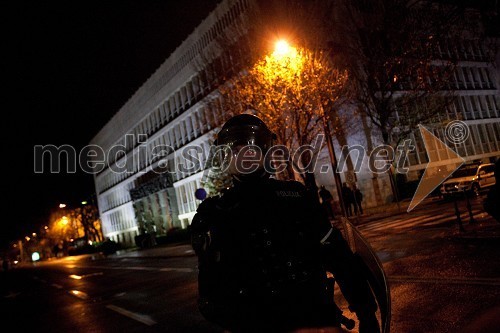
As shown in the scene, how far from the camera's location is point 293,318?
1.96 meters

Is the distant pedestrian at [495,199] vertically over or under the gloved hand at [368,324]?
over

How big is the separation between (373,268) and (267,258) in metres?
0.66

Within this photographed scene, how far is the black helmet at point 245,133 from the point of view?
2.43m

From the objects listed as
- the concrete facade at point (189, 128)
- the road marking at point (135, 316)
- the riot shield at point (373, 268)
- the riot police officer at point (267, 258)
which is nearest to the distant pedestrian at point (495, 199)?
the riot shield at point (373, 268)

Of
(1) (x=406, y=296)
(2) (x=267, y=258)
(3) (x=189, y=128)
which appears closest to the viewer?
(2) (x=267, y=258)

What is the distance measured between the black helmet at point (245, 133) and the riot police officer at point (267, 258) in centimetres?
10

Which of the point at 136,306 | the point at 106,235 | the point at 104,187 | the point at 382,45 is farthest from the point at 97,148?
the point at 136,306

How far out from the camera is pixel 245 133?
8.02 ft

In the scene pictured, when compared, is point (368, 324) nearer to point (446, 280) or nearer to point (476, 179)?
point (446, 280)

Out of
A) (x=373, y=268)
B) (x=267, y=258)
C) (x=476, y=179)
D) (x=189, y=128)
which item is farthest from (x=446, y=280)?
(x=189, y=128)

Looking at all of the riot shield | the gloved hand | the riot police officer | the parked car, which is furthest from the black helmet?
the parked car

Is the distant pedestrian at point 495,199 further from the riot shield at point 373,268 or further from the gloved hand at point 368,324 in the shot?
the gloved hand at point 368,324

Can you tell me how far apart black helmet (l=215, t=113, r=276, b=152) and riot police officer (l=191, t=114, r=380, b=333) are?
0.10 m

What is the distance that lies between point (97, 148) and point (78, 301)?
6290cm
